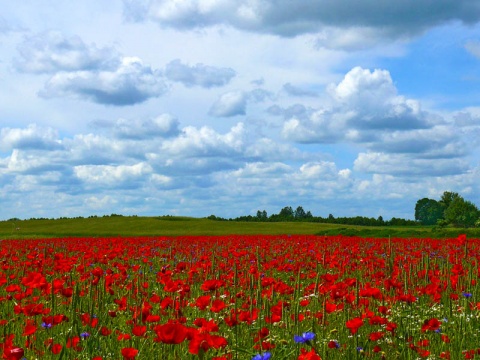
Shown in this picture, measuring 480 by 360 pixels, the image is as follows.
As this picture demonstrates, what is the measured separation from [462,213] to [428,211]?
42.8 meters

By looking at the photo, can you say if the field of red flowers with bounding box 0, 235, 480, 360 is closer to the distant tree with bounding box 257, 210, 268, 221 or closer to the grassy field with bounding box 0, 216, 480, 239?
the grassy field with bounding box 0, 216, 480, 239

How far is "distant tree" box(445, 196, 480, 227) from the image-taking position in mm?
82700

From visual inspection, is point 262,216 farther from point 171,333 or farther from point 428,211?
point 171,333

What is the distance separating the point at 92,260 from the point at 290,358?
774 centimetres

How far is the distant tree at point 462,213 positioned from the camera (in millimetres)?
82700

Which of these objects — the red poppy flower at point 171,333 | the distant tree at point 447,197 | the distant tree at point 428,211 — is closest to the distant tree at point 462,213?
the distant tree at point 447,197

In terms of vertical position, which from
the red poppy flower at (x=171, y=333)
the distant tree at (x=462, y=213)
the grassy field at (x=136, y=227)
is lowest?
the red poppy flower at (x=171, y=333)

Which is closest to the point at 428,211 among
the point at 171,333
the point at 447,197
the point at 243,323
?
the point at 447,197

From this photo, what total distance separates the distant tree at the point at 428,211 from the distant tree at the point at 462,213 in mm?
36527

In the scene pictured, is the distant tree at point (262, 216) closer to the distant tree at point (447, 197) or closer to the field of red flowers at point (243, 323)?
the distant tree at point (447, 197)

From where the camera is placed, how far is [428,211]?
126m

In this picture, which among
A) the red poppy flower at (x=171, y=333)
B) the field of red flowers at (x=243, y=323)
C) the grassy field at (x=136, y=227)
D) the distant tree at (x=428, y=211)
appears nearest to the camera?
the red poppy flower at (x=171, y=333)

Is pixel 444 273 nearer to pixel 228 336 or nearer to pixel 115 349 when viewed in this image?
pixel 228 336

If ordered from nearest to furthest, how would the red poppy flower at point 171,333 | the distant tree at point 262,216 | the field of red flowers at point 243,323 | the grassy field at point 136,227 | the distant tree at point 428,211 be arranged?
1. the red poppy flower at point 171,333
2. the field of red flowers at point 243,323
3. the grassy field at point 136,227
4. the distant tree at point 262,216
5. the distant tree at point 428,211
